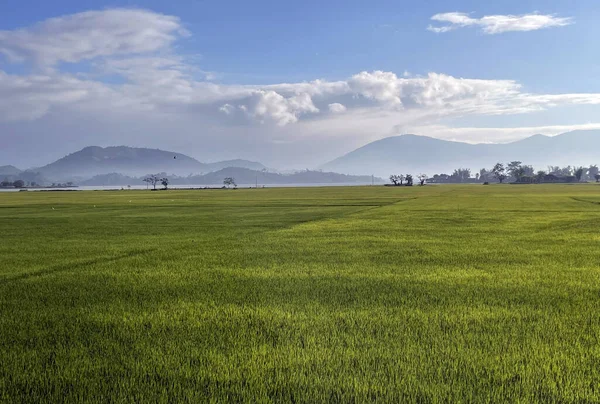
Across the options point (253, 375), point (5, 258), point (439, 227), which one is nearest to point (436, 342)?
point (253, 375)

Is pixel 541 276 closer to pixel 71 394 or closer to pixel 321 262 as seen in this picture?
pixel 321 262

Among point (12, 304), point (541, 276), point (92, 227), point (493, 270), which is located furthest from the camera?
point (92, 227)

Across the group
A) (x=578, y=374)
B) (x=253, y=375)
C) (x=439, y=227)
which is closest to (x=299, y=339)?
(x=253, y=375)

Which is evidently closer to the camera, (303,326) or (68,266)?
(303,326)

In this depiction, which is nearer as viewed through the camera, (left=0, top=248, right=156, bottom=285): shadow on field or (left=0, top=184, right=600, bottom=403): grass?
(left=0, top=184, right=600, bottom=403): grass

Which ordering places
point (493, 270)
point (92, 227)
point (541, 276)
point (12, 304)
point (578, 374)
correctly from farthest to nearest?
1. point (92, 227)
2. point (493, 270)
3. point (541, 276)
4. point (12, 304)
5. point (578, 374)

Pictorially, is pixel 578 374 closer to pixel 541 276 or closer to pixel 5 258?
pixel 541 276

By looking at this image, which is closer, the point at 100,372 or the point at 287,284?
the point at 100,372

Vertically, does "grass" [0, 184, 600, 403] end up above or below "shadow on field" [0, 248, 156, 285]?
below

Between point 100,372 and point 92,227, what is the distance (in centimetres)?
2562

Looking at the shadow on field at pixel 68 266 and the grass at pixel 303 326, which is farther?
the shadow on field at pixel 68 266

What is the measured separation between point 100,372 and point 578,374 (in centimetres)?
641

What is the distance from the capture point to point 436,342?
777cm

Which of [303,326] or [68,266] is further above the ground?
[68,266]
